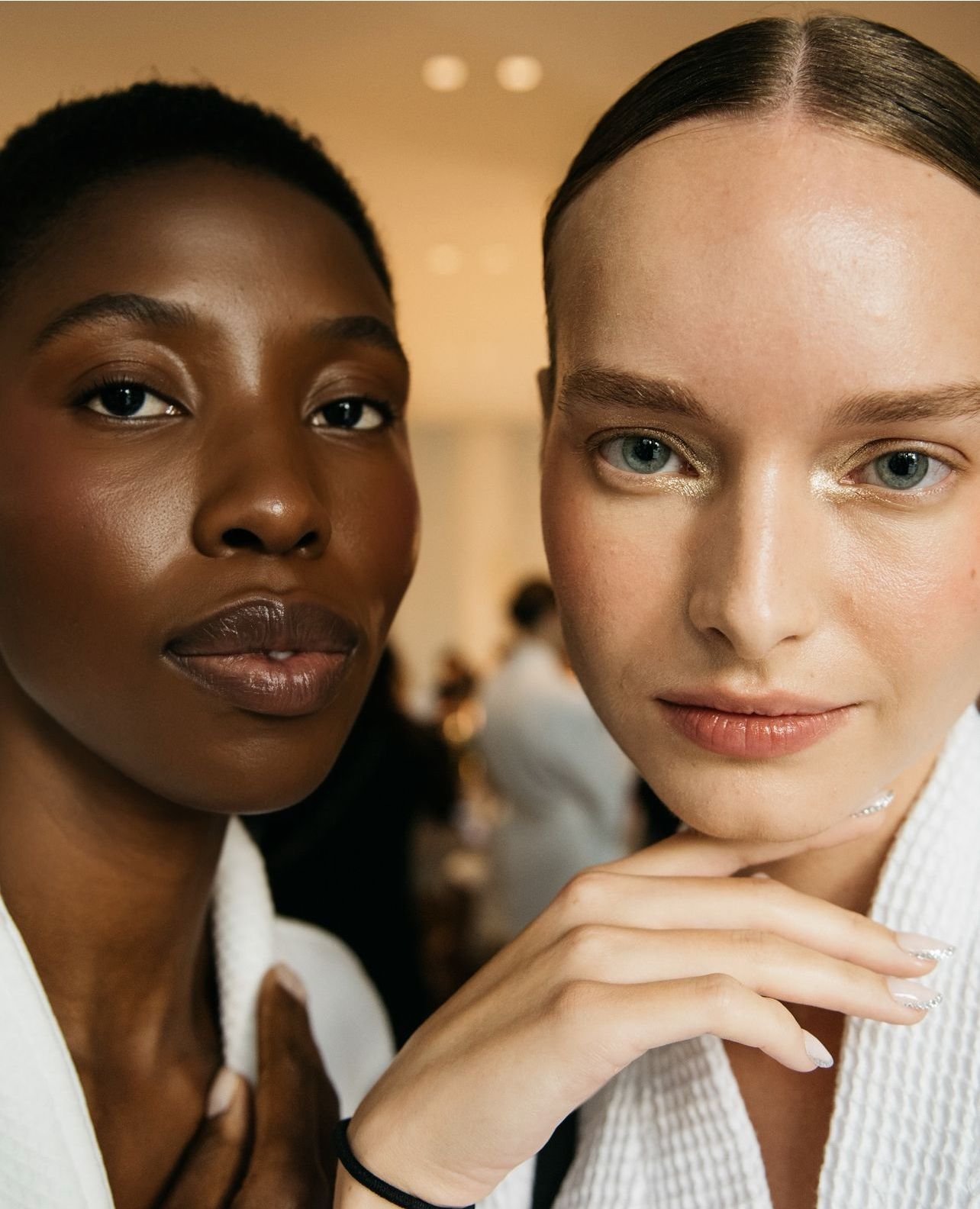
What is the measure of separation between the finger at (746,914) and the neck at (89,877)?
331mm

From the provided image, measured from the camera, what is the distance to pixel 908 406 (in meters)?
0.60

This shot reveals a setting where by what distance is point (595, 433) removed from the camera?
0.70 meters

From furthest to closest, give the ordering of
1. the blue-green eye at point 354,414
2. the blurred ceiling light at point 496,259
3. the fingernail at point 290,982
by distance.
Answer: the blurred ceiling light at point 496,259 < the fingernail at point 290,982 < the blue-green eye at point 354,414

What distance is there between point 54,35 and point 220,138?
0.63ft

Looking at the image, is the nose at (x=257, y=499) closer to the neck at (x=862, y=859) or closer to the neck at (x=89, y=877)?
the neck at (x=89, y=877)

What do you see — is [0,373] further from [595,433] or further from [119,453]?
[595,433]

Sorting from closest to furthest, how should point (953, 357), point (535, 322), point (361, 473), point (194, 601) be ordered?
point (953, 357) < point (194, 601) < point (361, 473) < point (535, 322)

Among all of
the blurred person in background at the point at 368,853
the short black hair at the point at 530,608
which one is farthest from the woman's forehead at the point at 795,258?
the short black hair at the point at 530,608

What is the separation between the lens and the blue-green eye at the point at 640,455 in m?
0.67

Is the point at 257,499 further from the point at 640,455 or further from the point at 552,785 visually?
the point at 552,785

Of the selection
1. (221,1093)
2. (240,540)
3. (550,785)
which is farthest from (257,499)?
(550,785)

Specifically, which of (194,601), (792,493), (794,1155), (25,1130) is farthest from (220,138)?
(794,1155)

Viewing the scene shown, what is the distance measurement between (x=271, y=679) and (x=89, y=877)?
224 mm

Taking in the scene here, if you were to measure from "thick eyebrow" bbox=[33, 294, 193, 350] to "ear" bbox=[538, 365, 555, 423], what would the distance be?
255mm
